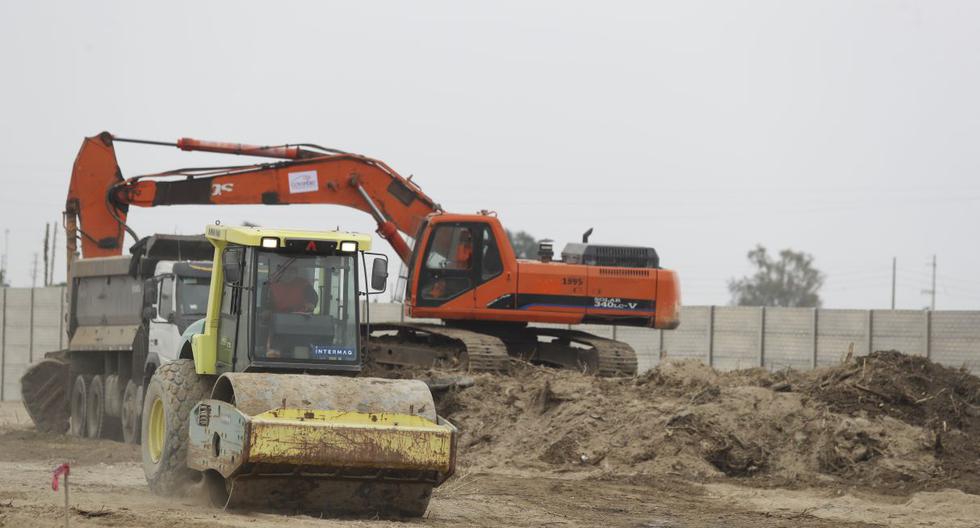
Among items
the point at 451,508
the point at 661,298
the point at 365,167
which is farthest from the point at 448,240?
the point at 451,508

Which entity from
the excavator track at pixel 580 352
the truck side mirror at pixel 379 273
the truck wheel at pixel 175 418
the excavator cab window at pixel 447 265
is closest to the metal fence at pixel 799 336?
the excavator track at pixel 580 352

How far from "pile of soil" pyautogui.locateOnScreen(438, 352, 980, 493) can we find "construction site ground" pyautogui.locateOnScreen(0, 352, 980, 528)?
0.08 feet

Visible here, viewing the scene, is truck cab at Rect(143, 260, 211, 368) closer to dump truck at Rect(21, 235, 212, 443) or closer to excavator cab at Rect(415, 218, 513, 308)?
dump truck at Rect(21, 235, 212, 443)

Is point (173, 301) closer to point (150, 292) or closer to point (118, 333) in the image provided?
point (150, 292)

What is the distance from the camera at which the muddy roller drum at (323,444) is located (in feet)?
41.7

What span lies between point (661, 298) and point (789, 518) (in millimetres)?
8312

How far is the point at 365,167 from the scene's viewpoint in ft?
78.1

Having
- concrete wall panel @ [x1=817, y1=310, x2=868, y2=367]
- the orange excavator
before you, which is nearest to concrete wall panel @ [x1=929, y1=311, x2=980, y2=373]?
concrete wall panel @ [x1=817, y1=310, x2=868, y2=367]

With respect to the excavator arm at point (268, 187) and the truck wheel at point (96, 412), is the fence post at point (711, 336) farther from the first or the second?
the truck wheel at point (96, 412)

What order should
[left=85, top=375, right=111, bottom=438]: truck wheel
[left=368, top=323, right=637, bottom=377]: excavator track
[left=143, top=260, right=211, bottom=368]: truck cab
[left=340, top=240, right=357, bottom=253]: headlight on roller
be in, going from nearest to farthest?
[left=340, top=240, right=357, bottom=253]: headlight on roller → [left=368, top=323, right=637, bottom=377]: excavator track → [left=143, top=260, right=211, bottom=368]: truck cab → [left=85, top=375, right=111, bottom=438]: truck wheel

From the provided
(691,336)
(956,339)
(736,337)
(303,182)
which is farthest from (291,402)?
(691,336)

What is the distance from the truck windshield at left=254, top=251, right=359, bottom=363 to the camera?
14.2 metres

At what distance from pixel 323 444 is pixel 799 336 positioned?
62.4ft

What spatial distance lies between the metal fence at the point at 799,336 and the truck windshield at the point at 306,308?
46.4ft
